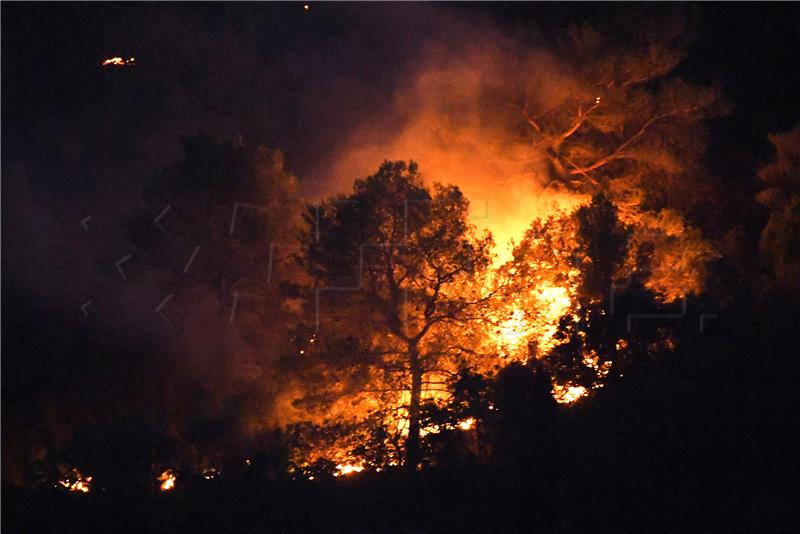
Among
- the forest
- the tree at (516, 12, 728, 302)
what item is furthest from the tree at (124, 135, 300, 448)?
the tree at (516, 12, 728, 302)

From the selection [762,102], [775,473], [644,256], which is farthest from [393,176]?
[762,102]

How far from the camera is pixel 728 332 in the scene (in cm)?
920

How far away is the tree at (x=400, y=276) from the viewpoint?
43.2 ft

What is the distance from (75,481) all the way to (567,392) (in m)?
Answer: 4.98

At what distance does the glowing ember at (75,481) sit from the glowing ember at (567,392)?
4680 mm

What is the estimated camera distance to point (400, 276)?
13.5 metres

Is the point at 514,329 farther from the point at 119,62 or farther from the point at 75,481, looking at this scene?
the point at 119,62

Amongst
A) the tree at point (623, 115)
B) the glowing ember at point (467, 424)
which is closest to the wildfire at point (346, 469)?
the glowing ember at point (467, 424)

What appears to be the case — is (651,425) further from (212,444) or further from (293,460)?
(212,444)

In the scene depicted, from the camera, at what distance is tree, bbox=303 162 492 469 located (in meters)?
13.2

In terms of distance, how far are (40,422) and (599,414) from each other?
13437mm

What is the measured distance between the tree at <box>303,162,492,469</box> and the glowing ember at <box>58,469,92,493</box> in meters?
5.08

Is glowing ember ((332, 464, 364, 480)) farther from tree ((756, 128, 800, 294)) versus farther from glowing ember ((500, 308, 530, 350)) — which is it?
tree ((756, 128, 800, 294))

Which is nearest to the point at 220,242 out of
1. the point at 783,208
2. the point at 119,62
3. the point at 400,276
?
the point at 400,276
